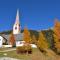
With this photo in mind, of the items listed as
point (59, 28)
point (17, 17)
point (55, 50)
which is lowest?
point (55, 50)

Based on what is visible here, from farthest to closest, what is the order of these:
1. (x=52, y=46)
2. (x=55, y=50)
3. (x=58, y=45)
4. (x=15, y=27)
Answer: (x=15, y=27)
(x=52, y=46)
(x=55, y=50)
(x=58, y=45)

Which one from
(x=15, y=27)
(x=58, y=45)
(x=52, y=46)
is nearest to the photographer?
(x=58, y=45)

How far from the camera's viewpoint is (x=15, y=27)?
13738 cm

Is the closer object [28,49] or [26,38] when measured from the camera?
[28,49]

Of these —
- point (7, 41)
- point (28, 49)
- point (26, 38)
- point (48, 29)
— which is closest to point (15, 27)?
point (7, 41)

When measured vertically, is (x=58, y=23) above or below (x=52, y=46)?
above

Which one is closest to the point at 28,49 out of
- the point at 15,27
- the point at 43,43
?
the point at 43,43

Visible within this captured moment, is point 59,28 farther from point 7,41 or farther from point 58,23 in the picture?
point 7,41

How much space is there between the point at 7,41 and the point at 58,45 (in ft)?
159

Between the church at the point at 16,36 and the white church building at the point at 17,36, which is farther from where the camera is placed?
the church at the point at 16,36

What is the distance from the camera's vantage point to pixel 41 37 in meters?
92.1

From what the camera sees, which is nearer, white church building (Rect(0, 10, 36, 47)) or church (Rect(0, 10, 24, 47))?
white church building (Rect(0, 10, 36, 47))

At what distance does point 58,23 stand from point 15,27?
58641 millimetres

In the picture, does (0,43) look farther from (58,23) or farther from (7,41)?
(58,23)
